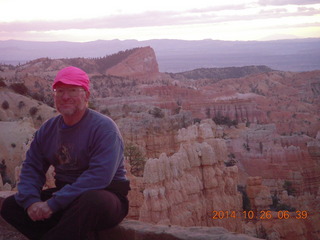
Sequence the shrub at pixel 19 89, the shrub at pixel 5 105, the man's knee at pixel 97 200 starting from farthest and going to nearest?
the shrub at pixel 19 89, the shrub at pixel 5 105, the man's knee at pixel 97 200

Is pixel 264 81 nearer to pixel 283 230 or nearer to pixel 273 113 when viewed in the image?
pixel 273 113

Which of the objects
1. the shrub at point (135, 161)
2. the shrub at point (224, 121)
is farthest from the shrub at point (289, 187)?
the shrub at point (224, 121)

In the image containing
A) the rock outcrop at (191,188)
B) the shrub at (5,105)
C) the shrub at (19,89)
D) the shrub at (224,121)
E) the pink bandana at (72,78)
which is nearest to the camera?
the pink bandana at (72,78)

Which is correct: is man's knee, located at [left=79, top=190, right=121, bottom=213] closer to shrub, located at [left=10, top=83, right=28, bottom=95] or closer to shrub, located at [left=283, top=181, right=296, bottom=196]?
shrub, located at [left=283, top=181, right=296, bottom=196]

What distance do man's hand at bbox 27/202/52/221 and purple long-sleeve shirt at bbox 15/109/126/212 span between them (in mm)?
36

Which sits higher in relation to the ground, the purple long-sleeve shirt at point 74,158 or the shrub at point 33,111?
the purple long-sleeve shirt at point 74,158

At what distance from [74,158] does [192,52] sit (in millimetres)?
164167

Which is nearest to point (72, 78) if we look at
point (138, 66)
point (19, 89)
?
point (19, 89)

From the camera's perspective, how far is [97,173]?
2928 mm

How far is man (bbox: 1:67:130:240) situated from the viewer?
2.90 meters

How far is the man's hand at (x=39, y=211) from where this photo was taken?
2943 millimetres

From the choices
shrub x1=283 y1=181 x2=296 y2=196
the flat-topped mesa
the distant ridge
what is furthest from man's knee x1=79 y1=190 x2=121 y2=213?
the distant ridge

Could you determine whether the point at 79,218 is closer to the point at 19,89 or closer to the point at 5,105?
the point at 5,105
